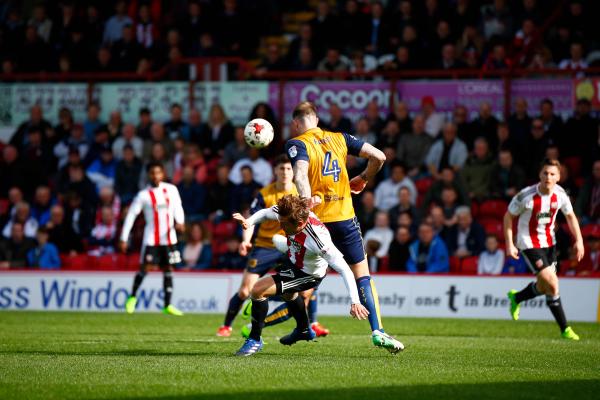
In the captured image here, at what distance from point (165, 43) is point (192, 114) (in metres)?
2.90

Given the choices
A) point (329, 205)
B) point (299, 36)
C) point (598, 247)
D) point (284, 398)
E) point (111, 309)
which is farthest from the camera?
point (299, 36)

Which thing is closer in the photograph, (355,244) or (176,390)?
(176,390)

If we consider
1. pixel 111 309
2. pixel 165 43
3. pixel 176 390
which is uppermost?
pixel 165 43

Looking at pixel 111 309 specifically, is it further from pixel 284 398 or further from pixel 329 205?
pixel 284 398

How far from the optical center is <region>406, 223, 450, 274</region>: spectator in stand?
18.8m

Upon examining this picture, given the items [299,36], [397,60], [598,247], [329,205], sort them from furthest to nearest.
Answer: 1. [299,36]
2. [397,60]
3. [598,247]
4. [329,205]

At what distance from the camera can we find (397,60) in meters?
21.9

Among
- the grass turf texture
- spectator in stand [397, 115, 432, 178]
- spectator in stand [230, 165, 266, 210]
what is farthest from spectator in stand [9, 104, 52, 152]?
the grass turf texture

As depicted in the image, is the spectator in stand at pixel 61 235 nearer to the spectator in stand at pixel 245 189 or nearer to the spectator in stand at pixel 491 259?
the spectator in stand at pixel 245 189

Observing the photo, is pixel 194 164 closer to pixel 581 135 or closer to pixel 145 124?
pixel 145 124

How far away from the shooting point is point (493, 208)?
20.0 meters

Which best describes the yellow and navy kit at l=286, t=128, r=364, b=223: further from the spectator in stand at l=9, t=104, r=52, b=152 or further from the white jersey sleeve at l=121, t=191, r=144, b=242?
the spectator in stand at l=9, t=104, r=52, b=152

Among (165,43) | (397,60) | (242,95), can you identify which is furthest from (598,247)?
(165,43)

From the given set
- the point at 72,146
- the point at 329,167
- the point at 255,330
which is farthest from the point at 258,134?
the point at 72,146
